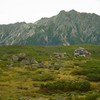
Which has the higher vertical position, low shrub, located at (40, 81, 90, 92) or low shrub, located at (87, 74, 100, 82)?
low shrub, located at (40, 81, 90, 92)

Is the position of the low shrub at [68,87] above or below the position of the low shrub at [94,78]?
above

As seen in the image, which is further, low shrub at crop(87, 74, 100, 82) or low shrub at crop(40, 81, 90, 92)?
low shrub at crop(87, 74, 100, 82)

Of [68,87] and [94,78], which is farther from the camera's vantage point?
[94,78]

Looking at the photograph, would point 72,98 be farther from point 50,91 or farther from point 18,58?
point 18,58

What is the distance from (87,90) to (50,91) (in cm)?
849

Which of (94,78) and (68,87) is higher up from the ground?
(68,87)

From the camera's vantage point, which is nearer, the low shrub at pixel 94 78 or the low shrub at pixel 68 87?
the low shrub at pixel 68 87

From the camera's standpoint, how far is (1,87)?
73.1 metres

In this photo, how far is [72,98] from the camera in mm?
55250

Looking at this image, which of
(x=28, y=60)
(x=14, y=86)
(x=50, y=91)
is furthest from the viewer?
(x=28, y=60)

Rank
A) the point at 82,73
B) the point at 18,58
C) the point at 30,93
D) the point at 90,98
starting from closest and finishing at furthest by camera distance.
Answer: the point at 90,98 → the point at 30,93 → the point at 82,73 → the point at 18,58

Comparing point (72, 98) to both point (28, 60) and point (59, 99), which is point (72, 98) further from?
point (28, 60)

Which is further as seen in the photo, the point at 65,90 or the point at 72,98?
the point at 65,90

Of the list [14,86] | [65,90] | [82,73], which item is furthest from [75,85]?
[82,73]
